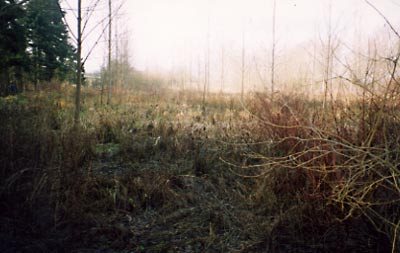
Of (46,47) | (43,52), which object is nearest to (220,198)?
(46,47)

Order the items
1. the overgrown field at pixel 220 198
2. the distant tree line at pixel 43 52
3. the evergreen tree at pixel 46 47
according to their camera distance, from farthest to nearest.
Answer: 1. the evergreen tree at pixel 46 47
2. the distant tree line at pixel 43 52
3. the overgrown field at pixel 220 198

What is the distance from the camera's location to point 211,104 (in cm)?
1483

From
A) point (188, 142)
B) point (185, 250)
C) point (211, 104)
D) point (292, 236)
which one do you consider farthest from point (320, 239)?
point (211, 104)

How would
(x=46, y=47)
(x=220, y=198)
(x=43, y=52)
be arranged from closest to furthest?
(x=220, y=198) < (x=46, y=47) < (x=43, y=52)

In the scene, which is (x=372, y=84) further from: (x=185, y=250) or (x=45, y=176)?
(x=45, y=176)

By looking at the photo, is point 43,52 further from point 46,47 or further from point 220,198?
point 220,198

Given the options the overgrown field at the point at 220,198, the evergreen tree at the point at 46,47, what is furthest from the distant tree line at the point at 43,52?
the overgrown field at the point at 220,198

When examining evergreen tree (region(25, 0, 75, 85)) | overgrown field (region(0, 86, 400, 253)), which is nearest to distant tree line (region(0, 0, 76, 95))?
evergreen tree (region(25, 0, 75, 85))

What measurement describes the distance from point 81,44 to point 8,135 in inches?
108

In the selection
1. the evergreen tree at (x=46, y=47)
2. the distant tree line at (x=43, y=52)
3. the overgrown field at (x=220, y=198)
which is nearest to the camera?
the overgrown field at (x=220, y=198)

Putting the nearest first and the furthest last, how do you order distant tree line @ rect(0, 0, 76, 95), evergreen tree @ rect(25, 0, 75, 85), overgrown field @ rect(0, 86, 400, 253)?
1. overgrown field @ rect(0, 86, 400, 253)
2. distant tree line @ rect(0, 0, 76, 95)
3. evergreen tree @ rect(25, 0, 75, 85)

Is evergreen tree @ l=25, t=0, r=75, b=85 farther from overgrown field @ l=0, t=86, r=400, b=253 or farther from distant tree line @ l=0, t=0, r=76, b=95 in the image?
overgrown field @ l=0, t=86, r=400, b=253

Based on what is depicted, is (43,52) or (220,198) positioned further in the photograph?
(43,52)

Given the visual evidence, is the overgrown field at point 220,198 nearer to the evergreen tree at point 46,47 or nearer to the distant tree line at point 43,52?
the distant tree line at point 43,52
